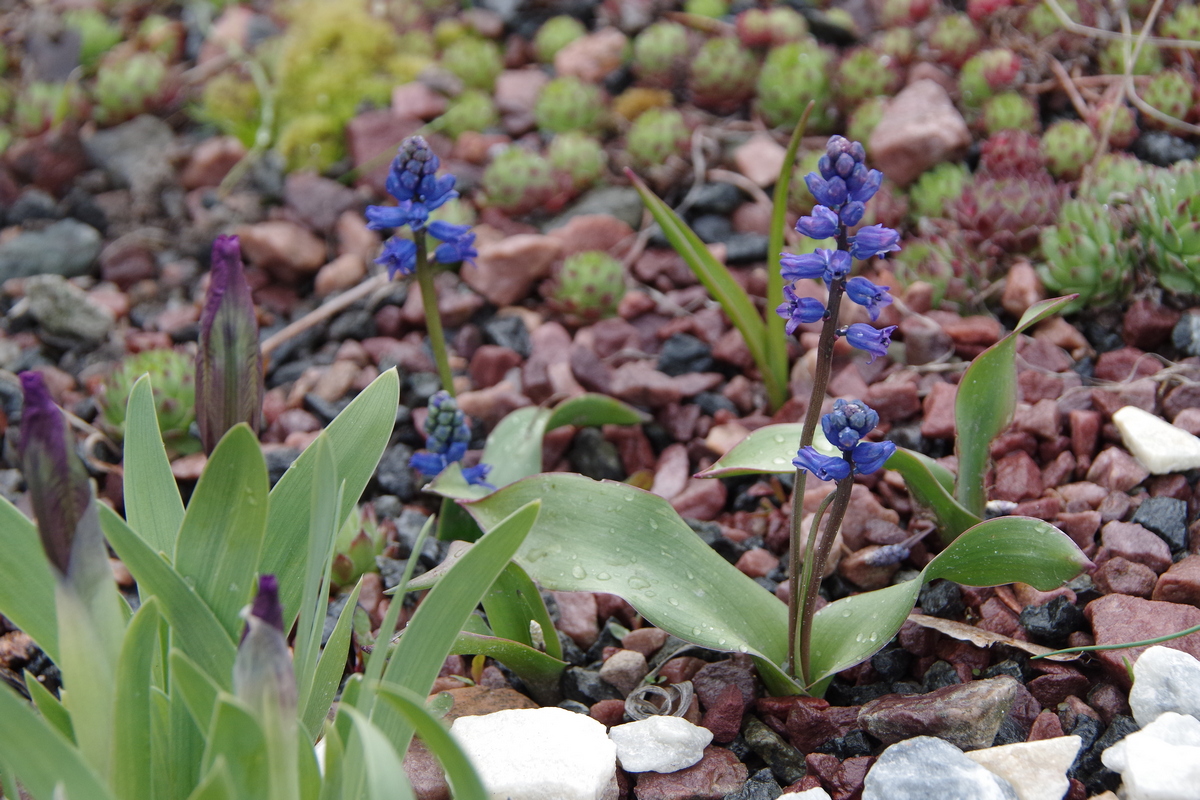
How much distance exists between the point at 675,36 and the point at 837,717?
3.15 m

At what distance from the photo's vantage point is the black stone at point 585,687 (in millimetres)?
2029

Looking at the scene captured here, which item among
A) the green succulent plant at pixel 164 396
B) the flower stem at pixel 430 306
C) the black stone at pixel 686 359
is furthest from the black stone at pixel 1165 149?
the green succulent plant at pixel 164 396

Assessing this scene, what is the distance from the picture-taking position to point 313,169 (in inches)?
160

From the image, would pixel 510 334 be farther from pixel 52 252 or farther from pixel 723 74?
pixel 52 252

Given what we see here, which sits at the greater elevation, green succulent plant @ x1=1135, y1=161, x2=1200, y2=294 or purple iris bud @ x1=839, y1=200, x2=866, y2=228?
purple iris bud @ x1=839, y1=200, x2=866, y2=228

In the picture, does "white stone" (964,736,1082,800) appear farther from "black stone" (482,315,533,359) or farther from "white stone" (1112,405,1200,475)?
"black stone" (482,315,533,359)

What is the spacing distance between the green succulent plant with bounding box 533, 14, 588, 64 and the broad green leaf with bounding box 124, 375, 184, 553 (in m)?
3.23

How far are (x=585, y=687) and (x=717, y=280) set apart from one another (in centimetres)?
118

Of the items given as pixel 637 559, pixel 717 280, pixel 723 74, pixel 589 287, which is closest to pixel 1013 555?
pixel 637 559

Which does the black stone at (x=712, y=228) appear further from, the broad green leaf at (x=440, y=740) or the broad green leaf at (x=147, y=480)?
the broad green leaf at (x=440, y=740)

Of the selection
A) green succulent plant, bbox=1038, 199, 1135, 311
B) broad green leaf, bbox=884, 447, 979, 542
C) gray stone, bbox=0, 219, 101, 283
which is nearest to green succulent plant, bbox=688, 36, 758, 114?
green succulent plant, bbox=1038, 199, 1135, 311

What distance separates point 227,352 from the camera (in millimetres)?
1616

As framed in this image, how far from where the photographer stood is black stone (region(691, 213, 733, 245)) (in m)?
3.47

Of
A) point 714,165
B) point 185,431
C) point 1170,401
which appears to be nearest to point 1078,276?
point 1170,401
